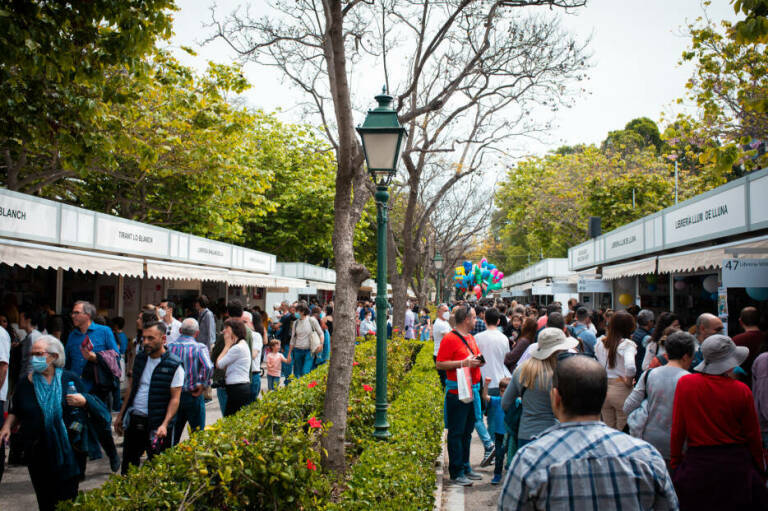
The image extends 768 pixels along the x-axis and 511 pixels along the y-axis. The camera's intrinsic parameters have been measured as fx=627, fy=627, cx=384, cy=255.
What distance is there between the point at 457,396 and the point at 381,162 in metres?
2.61

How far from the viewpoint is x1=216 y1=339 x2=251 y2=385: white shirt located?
7.48 metres

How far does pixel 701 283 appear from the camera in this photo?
14820 millimetres

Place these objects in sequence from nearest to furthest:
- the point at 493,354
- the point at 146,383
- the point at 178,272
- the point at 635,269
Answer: the point at 146,383, the point at 493,354, the point at 178,272, the point at 635,269

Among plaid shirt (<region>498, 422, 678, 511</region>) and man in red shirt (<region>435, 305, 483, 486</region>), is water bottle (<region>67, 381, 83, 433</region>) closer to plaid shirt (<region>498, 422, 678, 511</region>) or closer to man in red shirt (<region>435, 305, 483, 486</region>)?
man in red shirt (<region>435, 305, 483, 486</region>)

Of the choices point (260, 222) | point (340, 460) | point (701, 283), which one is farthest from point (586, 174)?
point (340, 460)

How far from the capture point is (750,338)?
646cm

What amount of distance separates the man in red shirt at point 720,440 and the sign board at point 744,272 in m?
4.80

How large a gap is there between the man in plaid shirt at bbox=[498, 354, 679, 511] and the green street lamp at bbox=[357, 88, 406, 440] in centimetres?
439

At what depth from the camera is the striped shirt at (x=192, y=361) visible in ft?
21.4

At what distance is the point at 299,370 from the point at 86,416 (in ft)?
24.2

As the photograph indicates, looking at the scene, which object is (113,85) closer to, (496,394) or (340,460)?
(340,460)

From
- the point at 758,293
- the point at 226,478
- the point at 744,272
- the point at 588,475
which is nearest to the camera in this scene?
the point at 588,475

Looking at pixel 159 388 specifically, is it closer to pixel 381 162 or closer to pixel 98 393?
pixel 98 393

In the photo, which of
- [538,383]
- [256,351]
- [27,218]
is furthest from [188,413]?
[27,218]
